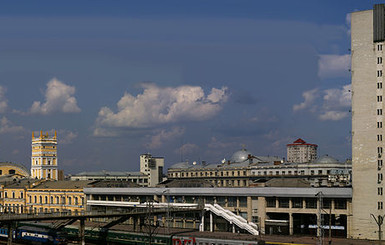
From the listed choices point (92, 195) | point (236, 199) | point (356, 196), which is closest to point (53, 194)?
point (92, 195)

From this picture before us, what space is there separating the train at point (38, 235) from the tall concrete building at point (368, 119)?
6061 cm

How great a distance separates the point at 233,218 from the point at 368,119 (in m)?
35.4

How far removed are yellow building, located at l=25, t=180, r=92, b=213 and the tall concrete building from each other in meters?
81.2

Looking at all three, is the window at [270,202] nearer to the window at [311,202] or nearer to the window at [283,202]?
the window at [283,202]

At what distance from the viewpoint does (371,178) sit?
107688 millimetres

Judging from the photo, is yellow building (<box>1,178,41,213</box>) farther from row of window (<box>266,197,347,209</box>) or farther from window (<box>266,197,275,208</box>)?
row of window (<box>266,197,347,209</box>)

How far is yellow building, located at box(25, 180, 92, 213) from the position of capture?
159625 mm

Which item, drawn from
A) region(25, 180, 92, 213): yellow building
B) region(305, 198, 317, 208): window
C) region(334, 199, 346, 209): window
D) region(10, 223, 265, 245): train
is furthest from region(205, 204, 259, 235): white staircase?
A: region(25, 180, 92, 213): yellow building

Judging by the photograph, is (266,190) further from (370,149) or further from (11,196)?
(11,196)

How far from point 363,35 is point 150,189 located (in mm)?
64949

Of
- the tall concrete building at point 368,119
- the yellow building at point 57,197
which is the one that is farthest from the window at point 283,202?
the yellow building at point 57,197

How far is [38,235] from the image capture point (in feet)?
392

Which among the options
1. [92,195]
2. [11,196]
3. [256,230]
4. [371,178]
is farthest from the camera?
[11,196]

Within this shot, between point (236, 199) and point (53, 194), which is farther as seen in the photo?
point (53, 194)
